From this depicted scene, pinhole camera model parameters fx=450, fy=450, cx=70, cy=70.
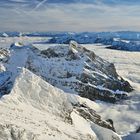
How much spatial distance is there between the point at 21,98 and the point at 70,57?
211ft

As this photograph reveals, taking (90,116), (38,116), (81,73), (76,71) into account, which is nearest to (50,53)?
(76,71)

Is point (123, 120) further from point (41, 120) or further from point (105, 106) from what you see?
point (41, 120)

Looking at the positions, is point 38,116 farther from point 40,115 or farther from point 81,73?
point 81,73

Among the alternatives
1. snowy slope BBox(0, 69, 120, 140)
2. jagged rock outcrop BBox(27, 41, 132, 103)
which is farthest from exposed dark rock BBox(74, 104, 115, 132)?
jagged rock outcrop BBox(27, 41, 132, 103)

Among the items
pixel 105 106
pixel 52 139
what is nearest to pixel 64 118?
pixel 52 139

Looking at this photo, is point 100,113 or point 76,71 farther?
point 76,71

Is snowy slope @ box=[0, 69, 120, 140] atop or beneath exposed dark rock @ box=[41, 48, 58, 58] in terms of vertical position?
atop

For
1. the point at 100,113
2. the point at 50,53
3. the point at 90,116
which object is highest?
the point at 50,53

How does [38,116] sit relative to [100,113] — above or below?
above

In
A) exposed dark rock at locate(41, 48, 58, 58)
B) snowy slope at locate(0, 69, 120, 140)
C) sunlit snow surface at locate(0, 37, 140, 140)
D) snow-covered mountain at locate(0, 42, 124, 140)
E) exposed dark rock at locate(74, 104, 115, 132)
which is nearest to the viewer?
snowy slope at locate(0, 69, 120, 140)

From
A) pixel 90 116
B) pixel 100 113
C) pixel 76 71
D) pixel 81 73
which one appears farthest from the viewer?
pixel 76 71

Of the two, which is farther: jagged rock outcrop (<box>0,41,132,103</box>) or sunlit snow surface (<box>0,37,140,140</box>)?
jagged rock outcrop (<box>0,41,132,103</box>)

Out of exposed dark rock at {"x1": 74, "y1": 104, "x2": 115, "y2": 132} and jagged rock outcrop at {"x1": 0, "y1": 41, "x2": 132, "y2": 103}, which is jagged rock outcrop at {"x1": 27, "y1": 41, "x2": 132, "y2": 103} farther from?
exposed dark rock at {"x1": 74, "y1": 104, "x2": 115, "y2": 132}

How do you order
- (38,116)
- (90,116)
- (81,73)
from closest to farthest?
(38,116) < (90,116) < (81,73)
